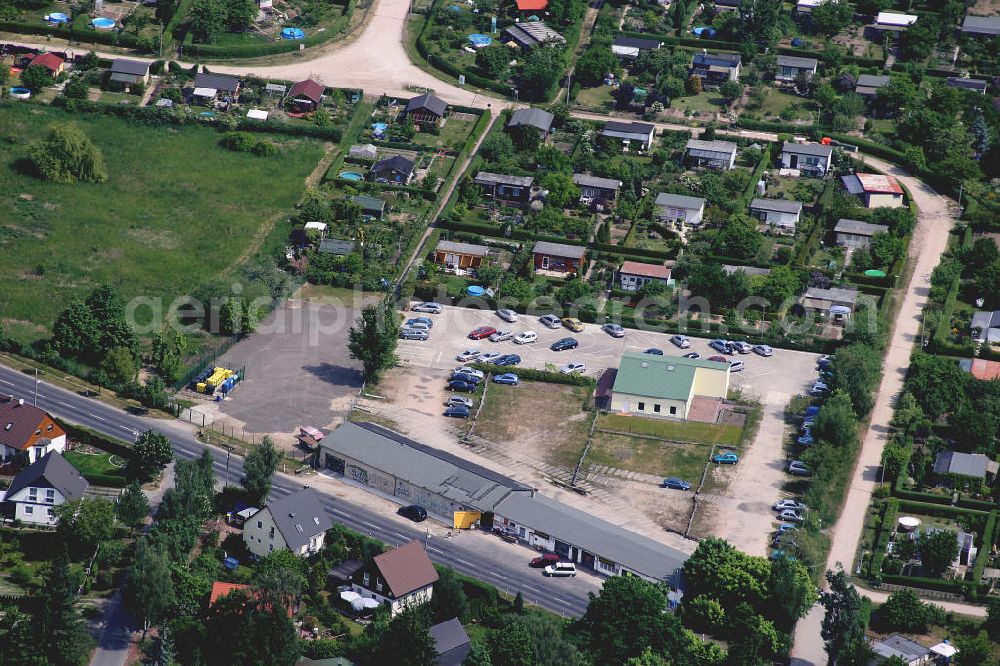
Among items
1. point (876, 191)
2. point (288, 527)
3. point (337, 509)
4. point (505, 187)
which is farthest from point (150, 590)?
point (876, 191)

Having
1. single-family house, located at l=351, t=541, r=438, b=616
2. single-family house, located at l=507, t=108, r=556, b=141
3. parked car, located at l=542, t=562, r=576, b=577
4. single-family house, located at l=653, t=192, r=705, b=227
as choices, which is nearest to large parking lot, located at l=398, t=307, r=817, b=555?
parked car, located at l=542, t=562, r=576, b=577

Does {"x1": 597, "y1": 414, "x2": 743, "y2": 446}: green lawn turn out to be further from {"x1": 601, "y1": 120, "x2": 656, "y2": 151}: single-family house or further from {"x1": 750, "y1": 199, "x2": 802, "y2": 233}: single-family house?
{"x1": 601, "y1": 120, "x2": 656, "y2": 151}: single-family house

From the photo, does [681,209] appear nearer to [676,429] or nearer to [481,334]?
[481,334]

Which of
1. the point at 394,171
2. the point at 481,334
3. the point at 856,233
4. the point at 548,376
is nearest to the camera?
the point at 548,376

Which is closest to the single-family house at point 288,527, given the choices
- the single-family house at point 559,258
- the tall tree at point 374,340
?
the tall tree at point 374,340

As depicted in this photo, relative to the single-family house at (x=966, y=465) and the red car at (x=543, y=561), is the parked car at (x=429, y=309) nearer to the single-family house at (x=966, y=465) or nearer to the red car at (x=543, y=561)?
the red car at (x=543, y=561)

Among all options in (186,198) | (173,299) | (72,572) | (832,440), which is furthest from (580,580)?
(186,198)

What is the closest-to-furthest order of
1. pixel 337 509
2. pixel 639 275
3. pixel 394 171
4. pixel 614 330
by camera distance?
pixel 337 509 < pixel 614 330 < pixel 639 275 < pixel 394 171
